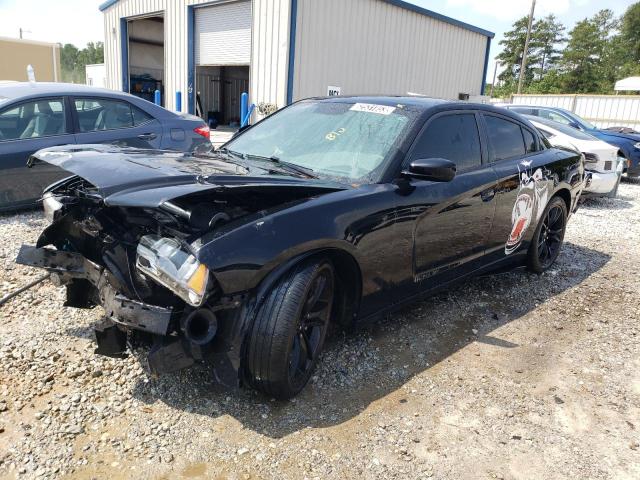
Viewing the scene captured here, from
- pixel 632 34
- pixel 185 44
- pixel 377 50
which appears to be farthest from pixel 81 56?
pixel 377 50

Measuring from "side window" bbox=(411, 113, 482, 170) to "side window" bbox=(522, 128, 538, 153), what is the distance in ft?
2.82

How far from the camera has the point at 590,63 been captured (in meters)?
52.0

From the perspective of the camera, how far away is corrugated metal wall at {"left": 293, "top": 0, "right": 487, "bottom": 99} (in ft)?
44.0

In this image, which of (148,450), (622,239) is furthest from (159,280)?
(622,239)

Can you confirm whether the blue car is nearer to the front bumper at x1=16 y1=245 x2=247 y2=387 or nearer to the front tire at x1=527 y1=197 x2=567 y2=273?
the front tire at x1=527 y1=197 x2=567 y2=273

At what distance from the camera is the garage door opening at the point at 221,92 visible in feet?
66.0

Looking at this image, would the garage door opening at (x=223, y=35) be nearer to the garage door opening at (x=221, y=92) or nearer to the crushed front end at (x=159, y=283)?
the garage door opening at (x=221, y=92)

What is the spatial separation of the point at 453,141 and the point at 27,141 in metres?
4.31

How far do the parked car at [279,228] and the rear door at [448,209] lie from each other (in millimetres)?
12

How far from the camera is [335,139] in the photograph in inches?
132

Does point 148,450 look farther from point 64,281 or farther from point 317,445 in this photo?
point 64,281

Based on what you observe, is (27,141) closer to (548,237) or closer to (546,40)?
(548,237)

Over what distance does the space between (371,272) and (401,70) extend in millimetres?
14497

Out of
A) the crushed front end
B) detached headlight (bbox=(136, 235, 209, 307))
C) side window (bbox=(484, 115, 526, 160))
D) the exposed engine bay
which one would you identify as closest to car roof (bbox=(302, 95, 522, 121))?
side window (bbox=(484, 115, 526, 160))
